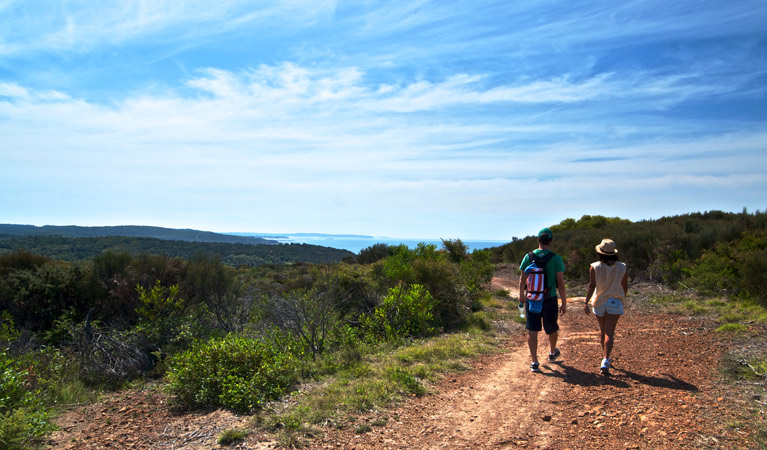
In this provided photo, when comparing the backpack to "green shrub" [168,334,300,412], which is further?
the backpack

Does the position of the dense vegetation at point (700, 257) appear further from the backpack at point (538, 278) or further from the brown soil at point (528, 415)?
the backpack at point (538, 278)

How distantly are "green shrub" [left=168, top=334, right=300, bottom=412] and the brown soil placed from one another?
0.68ft

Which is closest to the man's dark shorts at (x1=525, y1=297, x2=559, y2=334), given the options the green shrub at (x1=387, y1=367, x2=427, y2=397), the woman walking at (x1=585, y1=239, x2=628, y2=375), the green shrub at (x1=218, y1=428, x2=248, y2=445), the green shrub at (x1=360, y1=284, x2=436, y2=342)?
the woman walking at (x1=585, y1=239, x2=628, y2=375)

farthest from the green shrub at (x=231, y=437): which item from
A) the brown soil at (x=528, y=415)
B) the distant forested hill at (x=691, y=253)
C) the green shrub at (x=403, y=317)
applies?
the distant forested hill at (x=691, y=253)

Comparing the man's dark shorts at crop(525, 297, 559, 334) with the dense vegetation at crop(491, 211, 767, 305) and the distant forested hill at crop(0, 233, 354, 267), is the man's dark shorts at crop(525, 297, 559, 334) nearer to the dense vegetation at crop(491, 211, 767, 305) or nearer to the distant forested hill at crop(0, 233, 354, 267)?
the dense vegetation at crop(491, 211, 767, 305)

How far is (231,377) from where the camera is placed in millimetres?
4691

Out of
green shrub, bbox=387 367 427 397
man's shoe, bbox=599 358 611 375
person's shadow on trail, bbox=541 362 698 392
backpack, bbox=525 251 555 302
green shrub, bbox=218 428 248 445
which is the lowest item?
green shrub, bbox=218 428 248 445

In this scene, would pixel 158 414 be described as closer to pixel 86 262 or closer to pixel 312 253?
pixel 86 262

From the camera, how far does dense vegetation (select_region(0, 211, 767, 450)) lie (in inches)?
191

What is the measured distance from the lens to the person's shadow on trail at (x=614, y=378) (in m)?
4.67

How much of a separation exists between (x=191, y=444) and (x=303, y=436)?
936mm

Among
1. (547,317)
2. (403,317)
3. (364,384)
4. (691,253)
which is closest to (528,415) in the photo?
(547,317)

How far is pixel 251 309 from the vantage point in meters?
9.23

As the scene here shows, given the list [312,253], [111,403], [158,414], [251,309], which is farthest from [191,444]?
[312,253]
